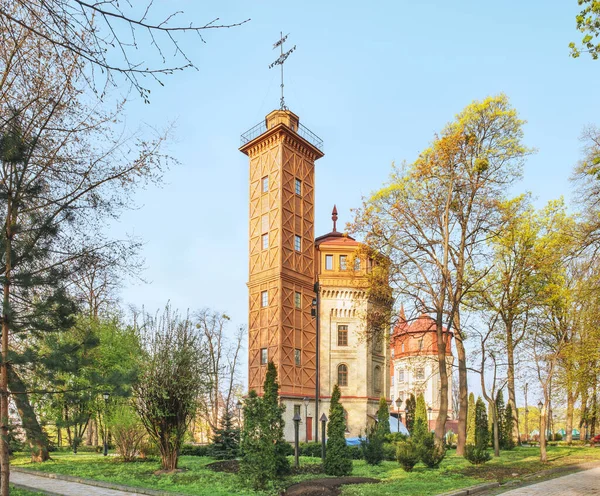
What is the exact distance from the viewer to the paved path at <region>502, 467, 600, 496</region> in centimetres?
1228

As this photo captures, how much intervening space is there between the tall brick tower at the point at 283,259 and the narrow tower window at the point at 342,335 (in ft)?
6.71

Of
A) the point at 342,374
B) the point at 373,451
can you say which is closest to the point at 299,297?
the point at 342,374

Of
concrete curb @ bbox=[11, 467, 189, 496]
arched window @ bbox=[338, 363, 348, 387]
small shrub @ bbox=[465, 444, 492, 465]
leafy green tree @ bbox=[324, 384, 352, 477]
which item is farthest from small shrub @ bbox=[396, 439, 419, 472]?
arched window @ bbox=[338, 363, 348, 387]

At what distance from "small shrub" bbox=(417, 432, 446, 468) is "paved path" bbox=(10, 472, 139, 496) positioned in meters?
8.50

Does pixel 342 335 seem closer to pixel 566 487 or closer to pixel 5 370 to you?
pixel 566 487

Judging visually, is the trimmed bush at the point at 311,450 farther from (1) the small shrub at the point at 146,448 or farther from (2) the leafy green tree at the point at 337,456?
(2) the leafy green tree at the point at 337,456

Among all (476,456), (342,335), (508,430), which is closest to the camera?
(476,456)

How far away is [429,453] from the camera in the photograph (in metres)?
16.5

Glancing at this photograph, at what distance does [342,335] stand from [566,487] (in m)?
25.6

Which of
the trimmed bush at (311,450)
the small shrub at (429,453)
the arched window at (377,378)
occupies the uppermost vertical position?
the arched window at (377,378)

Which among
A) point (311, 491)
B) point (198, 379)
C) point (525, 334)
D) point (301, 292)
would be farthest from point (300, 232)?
point (311, 491)

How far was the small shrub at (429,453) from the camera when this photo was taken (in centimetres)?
1641

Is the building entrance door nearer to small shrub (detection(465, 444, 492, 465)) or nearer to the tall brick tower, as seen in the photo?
the tall brick tower

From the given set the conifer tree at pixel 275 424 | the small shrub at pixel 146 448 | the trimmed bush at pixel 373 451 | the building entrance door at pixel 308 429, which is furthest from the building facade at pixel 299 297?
the conifer tree at pixel 275 424
